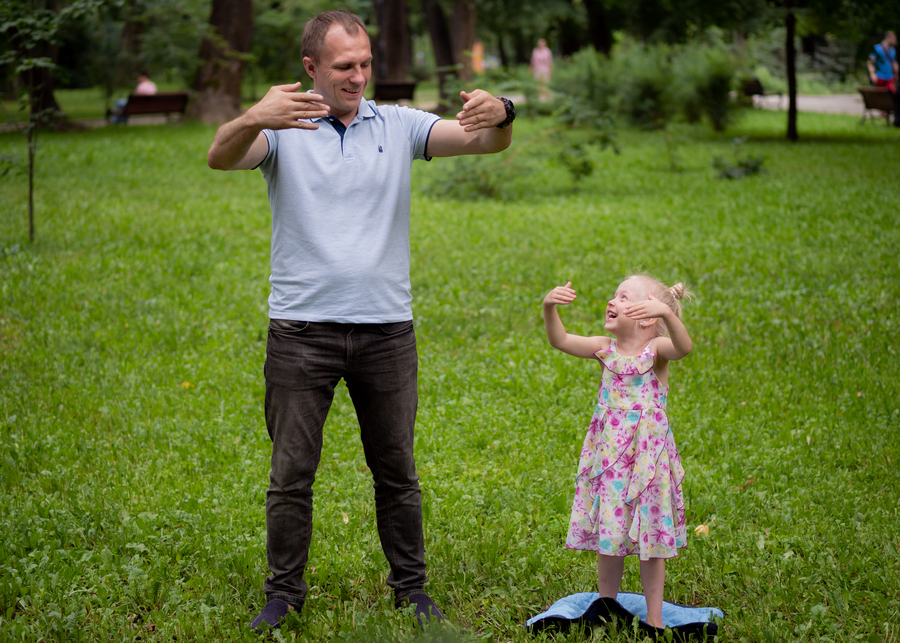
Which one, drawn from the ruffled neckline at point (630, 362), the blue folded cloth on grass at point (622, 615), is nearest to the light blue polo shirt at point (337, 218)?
the ruffled neckline at point (630, 362)

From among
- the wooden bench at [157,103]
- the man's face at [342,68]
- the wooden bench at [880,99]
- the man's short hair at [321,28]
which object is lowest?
the man's face at [342,68]

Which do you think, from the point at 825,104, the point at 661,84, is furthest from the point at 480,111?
the point at 825,104

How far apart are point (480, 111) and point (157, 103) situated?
72.8 ft

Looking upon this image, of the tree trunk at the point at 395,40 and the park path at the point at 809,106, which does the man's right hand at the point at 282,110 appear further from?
the tree trunk at the point at 395,40

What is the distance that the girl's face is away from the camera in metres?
3.27

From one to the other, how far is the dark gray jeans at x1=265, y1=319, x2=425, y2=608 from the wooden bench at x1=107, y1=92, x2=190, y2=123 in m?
21.4

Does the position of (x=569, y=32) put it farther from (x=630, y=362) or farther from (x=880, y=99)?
(x=630, y=362)

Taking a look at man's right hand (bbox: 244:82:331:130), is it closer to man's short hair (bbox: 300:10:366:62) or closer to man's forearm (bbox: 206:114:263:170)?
man's forearm (bbox: 206:114:263:170)

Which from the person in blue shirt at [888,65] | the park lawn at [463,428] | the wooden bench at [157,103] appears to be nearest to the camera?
the park lawn at [463,428]

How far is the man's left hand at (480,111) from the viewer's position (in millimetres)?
2947

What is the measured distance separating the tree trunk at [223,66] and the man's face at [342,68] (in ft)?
59.3

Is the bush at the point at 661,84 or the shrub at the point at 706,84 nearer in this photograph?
the shrub at the point at 706,84

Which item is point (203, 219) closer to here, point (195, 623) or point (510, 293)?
point (510, 293)

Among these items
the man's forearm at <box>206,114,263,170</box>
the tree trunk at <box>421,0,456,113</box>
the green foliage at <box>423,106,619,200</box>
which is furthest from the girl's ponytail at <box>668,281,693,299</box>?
the tree trunk at <box>421,0,456,113</box>
